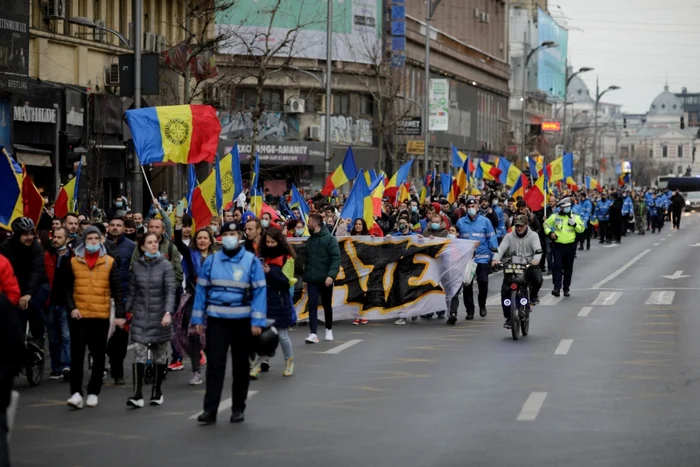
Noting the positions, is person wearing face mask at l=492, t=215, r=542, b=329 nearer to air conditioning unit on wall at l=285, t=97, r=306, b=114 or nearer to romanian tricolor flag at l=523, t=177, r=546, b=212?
romanian tricolor flag at l=523, t=177, r=546, b=212

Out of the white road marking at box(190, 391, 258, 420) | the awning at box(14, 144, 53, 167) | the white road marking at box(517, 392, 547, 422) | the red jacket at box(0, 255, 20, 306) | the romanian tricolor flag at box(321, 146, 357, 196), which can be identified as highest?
the awning at box(14, 144, 53, 167)

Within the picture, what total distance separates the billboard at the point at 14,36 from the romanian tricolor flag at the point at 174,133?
Answer: 44.7 ft

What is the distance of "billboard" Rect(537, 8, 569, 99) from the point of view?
134 m

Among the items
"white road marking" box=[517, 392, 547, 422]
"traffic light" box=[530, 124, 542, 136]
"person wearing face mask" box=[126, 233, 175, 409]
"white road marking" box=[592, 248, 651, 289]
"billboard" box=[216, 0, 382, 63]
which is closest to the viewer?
"white road marking" box=[517, 392, 547, 422]

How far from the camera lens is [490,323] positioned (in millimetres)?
21109

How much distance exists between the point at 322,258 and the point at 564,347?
3122 millimetres

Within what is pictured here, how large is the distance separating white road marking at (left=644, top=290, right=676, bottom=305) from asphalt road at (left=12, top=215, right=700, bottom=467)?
15.3 feet

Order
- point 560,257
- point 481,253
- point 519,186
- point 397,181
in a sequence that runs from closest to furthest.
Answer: point 481,253, point 560,257, point 397,181, point 519,186

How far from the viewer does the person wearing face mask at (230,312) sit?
466 inches

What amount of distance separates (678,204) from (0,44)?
38089mm

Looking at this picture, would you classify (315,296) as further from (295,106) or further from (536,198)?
(295,106)

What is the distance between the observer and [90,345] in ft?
42.5

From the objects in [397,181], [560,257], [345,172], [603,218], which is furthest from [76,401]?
[603,218]

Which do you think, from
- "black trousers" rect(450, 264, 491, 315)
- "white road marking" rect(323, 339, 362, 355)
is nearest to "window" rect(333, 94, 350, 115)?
"black trousers" rect(450, 264, 491, 315)
